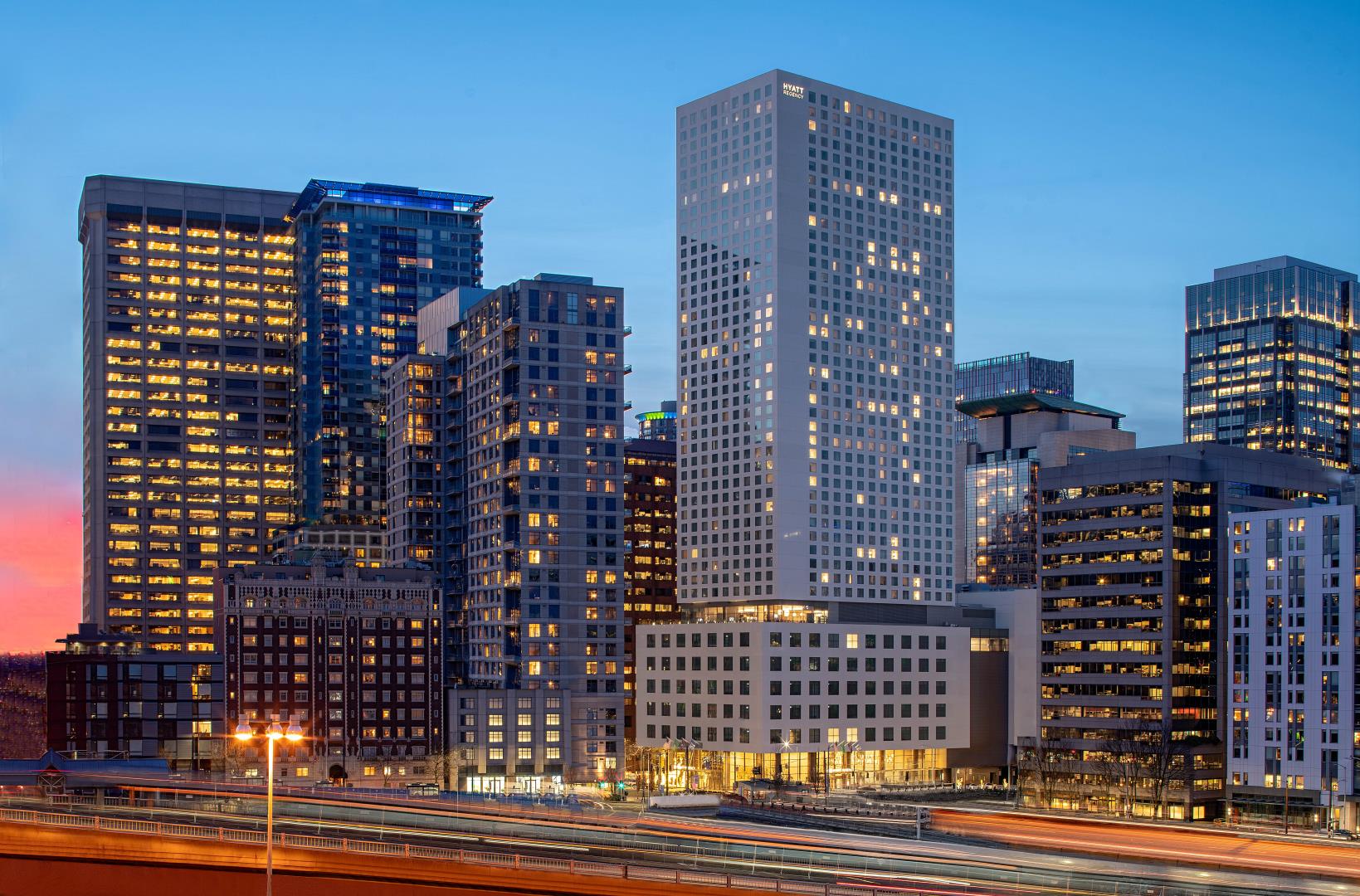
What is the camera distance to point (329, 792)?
5007 inches

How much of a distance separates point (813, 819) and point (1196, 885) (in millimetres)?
48350

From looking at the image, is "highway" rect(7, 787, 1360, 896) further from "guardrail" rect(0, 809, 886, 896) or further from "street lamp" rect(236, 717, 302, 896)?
"street lamp" rect(236, 717, 302, 896)

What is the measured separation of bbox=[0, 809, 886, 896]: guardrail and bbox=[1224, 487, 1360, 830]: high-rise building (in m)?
111

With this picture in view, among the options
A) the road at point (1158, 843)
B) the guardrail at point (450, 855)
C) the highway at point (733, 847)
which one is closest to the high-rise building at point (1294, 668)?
the road at point (1158, 843)

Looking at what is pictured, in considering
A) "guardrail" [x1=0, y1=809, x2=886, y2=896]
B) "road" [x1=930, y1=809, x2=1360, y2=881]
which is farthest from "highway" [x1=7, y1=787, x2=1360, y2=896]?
"guardrail" [x1=0, y1=809, x2=886, y2=896]

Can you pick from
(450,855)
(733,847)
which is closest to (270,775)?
(450,855)

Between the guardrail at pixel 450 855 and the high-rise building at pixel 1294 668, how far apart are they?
365 feet

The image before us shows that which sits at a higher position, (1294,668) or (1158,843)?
(1294,668)

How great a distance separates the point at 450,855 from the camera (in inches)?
3376

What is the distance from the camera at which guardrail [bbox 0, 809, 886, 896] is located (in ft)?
251

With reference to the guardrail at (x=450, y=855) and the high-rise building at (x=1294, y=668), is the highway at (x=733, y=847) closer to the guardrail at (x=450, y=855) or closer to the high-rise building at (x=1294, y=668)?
the guardrail at (x=450, y=855)

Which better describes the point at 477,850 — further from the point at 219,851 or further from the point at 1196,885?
the point at 1196,885

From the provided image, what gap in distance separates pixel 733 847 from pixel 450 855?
1552cm

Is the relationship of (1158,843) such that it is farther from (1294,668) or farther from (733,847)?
(1294,668)
